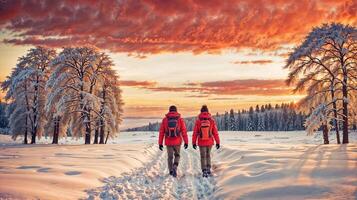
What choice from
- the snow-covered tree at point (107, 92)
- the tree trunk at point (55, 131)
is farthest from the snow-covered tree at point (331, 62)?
the tree trunk at point (55, 131)

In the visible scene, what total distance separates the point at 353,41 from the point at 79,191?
68.8ft

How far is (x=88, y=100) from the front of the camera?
28781 millimetres

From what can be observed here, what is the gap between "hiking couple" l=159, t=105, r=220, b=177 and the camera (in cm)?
1123

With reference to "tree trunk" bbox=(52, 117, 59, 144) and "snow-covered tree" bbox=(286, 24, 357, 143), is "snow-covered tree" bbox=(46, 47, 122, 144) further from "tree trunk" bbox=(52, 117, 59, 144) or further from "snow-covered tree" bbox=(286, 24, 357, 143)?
"snow-covered tree" bbox=(286, 24, 357, 143)

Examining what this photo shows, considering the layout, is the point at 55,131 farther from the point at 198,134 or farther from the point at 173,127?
the point at 198,134

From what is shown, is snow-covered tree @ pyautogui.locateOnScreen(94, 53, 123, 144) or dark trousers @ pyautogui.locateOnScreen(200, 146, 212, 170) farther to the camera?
snow-covered tree @ pyautogui.locateOnScreen(94, 53, 123, 144)

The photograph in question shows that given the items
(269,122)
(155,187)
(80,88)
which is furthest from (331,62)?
(269,122)

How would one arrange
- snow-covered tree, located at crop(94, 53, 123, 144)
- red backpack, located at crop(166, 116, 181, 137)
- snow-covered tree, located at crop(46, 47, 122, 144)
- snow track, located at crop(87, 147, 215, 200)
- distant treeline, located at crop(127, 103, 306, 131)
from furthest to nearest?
distant treeline, located at crop(127, 103, 306, 131) < snow-covered tree, located at crop(94, 53, 123, 144) < snow-covered tree, located at crop(46, 47, 122, 144) < red backpack, located at crop(166, 116, 181, 137) < snow track, located at crop(87, 147, 215, 200)

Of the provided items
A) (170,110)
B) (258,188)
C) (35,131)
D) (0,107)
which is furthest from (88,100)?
(0,107)

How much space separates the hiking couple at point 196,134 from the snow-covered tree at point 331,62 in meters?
13.6

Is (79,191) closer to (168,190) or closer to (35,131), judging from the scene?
(168,190)

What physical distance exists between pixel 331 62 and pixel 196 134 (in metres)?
15.8

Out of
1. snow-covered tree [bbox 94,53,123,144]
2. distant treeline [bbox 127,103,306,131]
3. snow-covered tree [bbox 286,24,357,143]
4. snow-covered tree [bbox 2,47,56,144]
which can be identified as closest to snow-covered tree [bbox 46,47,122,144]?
snow-covered tree [bbox 94,53,123,144]

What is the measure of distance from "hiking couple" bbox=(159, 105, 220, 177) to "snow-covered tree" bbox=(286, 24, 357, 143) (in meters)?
13.6
